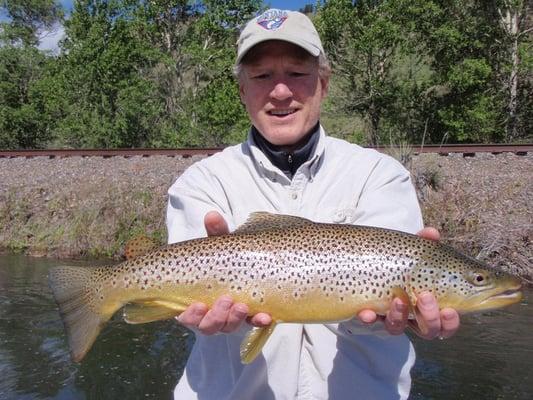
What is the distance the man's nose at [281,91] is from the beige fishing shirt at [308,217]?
31 centimetres

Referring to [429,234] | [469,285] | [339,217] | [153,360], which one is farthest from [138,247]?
[153,360]

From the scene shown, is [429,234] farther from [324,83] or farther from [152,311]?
[152,311]

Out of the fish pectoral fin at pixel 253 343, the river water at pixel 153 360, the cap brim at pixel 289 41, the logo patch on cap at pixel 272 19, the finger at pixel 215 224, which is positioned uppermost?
the logo patch on cap at pixel 272 19

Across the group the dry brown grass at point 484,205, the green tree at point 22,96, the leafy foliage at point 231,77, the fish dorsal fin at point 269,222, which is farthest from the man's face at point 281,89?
the green tree at point 22,96

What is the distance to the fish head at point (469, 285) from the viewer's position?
2982 millimetres

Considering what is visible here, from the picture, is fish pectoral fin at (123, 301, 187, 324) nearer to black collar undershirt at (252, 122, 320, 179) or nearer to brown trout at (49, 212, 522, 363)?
brown trout at (49, 212, 522, 363)

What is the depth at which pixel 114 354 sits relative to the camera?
837cm

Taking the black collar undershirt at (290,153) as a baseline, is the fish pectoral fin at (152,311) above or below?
below

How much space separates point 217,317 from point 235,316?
0.29 ft

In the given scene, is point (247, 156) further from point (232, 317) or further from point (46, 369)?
point (46, 369)

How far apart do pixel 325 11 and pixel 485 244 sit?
18.7 metres

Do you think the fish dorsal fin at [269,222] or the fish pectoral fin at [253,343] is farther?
the fish dorsal fin at [269,222]

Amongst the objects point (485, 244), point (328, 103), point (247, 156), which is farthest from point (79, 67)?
point (247, 156)

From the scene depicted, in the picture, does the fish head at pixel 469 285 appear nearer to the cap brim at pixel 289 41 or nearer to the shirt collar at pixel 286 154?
the shirt collar at pixel 286 154
